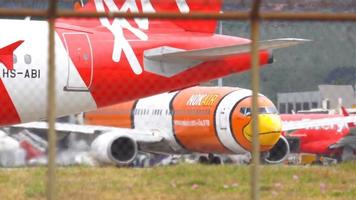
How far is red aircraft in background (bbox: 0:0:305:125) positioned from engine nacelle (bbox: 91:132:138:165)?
1337 millimetres

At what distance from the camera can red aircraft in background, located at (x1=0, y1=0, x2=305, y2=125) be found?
13062 mm

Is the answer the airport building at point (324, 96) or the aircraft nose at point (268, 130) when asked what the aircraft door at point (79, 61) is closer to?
the airport building at point (324, 96)

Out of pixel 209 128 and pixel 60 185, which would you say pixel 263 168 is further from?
pixel 209 128

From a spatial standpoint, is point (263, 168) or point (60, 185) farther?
point (263, 168)

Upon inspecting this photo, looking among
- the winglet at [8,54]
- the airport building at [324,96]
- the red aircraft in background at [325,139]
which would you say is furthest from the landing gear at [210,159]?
the winglet at [8,54]

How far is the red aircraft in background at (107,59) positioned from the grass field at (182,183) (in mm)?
2616

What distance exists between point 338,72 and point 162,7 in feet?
19.5

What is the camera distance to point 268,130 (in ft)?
60.1

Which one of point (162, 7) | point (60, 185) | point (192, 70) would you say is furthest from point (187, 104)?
point (60, 185)

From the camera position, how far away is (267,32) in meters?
7.17

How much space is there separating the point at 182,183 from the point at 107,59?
17.3 feet

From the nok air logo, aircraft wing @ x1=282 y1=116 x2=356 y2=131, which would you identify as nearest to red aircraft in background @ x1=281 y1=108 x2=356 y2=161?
aircraft wing @ x1=282 y1=116 x2=356 y2=131

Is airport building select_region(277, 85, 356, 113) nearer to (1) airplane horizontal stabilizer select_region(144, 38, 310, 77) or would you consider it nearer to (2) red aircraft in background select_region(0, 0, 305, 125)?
(2) red aircraft in background select_region(0, 0, 305, 125)

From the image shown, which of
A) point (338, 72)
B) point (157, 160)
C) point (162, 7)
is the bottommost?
point (157, 160)
